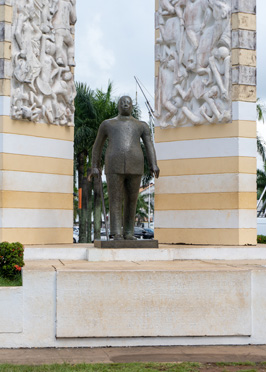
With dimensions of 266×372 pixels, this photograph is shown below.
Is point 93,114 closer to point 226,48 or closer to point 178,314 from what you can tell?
point 226,48

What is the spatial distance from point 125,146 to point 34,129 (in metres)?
2.48

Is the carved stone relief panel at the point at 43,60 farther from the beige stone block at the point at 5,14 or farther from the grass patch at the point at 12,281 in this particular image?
the grass patch at the point at 12,281

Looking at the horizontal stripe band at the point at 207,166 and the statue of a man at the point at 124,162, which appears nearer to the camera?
the statue of a man at the point at 124,162

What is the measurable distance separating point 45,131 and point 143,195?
3910 centimetres

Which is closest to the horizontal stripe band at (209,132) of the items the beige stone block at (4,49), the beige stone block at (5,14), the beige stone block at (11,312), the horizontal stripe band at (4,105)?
the horizontal stripe band at (4,105)

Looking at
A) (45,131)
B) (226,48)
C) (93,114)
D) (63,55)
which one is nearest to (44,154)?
(45,131)

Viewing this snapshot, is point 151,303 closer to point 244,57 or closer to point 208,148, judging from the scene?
point 208,148

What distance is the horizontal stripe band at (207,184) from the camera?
433 inches

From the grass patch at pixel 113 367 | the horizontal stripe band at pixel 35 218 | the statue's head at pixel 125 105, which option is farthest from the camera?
the horizontal stripe band at pixel 35 218

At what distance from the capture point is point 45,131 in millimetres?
11453

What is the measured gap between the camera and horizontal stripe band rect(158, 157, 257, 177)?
11016 millimetres

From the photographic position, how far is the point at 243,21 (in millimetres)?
11102

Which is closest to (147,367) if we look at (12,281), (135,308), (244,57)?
(135,308)

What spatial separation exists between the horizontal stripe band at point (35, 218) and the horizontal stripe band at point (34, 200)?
7cm
